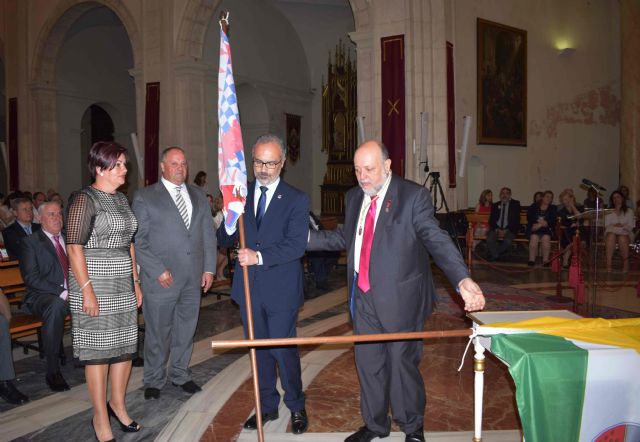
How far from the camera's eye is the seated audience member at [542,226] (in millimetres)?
10031

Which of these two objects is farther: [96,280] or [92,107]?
[92,107]

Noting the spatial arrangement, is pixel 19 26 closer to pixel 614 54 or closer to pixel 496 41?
pixel 496 41

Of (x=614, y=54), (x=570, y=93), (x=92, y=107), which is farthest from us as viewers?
(x=92, y=107)

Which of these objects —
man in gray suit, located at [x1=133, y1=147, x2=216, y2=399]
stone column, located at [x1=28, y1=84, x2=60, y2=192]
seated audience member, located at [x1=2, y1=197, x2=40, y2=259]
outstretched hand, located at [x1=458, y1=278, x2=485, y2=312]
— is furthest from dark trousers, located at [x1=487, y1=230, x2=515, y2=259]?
stone column, located at [x1=28, y1=84, x2=60, y2=192]

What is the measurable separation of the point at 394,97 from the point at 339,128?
689 centimetres

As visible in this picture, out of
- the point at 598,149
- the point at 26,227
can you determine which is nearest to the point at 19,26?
the point at 26,227

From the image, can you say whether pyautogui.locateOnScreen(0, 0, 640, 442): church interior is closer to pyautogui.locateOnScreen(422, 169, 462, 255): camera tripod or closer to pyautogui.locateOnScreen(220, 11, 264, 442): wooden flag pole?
pyautogui.locateOnScreen(422, 169, 462, 255): camera tripod

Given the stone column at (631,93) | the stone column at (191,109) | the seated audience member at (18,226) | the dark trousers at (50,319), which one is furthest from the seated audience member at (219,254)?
the stone column at (631,93)

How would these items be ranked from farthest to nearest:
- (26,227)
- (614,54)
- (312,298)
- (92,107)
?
(92,107) < (614,54) < (312,298) < (26,227)

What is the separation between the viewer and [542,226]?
33.0 ft

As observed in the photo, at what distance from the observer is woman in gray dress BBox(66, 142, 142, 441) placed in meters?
3.07

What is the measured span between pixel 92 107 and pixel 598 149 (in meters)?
15.6

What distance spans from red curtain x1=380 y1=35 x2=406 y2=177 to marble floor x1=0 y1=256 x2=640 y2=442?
448 cm

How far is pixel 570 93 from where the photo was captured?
49.4ft
